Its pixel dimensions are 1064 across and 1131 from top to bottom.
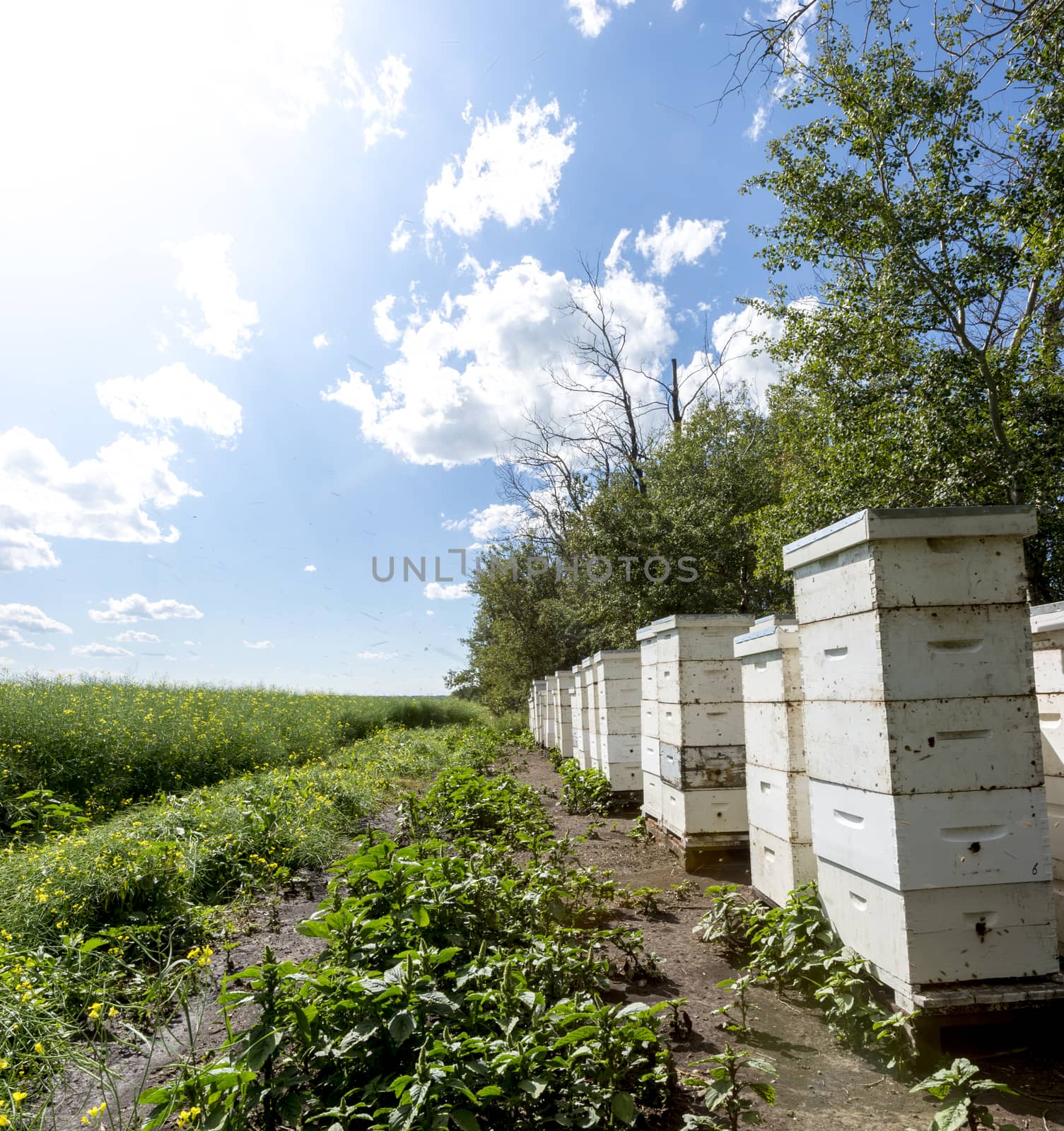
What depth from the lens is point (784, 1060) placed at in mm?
2678

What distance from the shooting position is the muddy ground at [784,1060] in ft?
7.66

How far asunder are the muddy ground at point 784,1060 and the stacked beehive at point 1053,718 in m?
0.59

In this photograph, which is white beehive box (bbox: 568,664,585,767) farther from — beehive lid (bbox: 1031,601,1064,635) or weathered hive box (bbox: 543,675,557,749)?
beehive lid (bbox: 1031,601,1064,635)

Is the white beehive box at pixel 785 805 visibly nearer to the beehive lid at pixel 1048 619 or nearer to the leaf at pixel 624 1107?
the beehive lid at pixel 1048 619

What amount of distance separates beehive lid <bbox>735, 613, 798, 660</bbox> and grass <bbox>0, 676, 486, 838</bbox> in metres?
5.88

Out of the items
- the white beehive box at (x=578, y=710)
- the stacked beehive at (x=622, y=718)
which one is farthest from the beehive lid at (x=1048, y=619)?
the white beehive box at (x=578, y=710)

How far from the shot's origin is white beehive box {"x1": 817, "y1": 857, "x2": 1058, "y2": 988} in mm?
2615

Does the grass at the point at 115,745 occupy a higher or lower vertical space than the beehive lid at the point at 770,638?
lower

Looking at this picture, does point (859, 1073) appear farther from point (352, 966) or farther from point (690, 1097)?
point (352, 966)

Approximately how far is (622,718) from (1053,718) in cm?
551

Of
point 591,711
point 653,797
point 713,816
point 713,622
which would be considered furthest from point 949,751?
point 591,711

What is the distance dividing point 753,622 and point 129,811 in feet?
20.4

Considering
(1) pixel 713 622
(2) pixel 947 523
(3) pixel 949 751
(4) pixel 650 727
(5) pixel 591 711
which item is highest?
(2) pixel 947 523

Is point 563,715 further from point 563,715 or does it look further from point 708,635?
point 708,635
